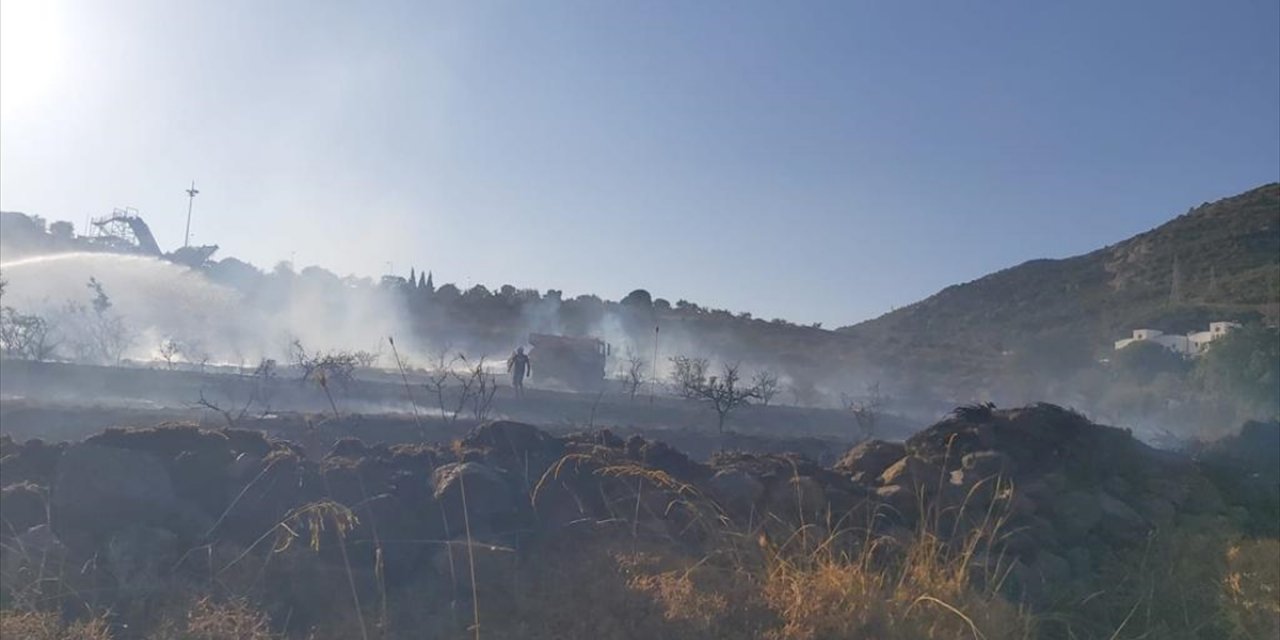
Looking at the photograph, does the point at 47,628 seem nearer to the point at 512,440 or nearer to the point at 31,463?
the point at 31,463

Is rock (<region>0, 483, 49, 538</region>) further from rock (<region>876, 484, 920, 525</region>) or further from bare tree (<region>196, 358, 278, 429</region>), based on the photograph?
bare tree (<region>196, 358, 278, 429</region>)

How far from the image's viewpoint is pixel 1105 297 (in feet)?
246

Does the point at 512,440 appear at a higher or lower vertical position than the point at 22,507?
higher

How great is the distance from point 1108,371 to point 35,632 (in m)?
49.0

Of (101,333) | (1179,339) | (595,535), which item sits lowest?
(595,535)

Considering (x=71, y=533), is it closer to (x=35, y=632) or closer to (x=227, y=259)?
(x=35, y=632)

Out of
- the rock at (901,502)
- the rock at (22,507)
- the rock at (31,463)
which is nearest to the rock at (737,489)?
the rock at (901,502)

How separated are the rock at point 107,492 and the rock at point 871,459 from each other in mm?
6195

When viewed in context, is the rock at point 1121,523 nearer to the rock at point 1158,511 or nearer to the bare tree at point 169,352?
the rock at point 1158,511

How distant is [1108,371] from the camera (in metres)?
49.9

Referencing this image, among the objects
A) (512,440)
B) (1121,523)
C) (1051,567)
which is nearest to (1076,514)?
(1121,523)

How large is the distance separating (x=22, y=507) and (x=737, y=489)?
5471 millimetres

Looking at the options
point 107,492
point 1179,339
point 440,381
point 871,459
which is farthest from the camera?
point 1179,339

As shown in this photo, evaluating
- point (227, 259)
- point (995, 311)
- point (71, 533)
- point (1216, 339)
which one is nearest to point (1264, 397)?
point (1216, 339)
